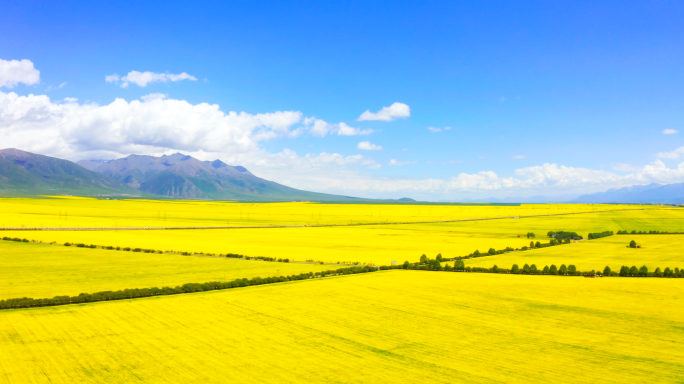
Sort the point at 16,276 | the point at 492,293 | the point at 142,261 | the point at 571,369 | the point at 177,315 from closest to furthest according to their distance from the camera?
the point at 571,369, the point at 177,315, the point at 492,293, the point at 16,276, the point at 142,261

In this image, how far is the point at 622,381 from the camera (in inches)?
725

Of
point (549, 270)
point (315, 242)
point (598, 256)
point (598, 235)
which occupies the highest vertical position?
point (598, 235)

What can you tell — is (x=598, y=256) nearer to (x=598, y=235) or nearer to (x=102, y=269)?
(x=598, y=235)

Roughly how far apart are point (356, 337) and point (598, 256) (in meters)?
51.5

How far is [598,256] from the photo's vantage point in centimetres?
6072

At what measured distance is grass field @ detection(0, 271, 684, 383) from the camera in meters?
19.3

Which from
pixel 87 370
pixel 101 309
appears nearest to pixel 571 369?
pixel 87 370

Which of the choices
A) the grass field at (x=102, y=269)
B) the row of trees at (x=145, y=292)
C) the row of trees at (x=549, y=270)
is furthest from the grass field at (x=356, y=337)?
the row of trees at (x=549, y=270)

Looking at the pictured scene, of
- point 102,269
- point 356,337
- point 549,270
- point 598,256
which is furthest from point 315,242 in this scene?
point 356,337

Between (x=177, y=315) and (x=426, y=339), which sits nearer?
(x=426, y=339)

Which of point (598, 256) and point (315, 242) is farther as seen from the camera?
point (315, 242)

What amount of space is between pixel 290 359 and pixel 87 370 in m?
9.37

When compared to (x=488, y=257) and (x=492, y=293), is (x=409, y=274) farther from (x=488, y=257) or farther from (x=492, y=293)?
(x=488, y=257)

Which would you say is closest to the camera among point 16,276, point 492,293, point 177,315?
point 177,315
